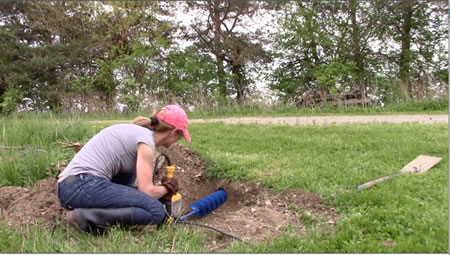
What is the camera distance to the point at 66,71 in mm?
19953

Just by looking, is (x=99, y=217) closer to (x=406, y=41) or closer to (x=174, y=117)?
(x=174, y=117)

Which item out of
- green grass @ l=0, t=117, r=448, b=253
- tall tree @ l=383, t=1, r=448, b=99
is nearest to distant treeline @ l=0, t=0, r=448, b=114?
tall tree @ l=383, t=1, r=448, b=99

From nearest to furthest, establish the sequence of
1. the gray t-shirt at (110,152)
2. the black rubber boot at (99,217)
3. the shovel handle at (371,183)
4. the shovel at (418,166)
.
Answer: the black rubber boot at (99,217) → the gray t-shirt at (110,152) → the shovel handle at (371,183) → the shovel at (418,166)

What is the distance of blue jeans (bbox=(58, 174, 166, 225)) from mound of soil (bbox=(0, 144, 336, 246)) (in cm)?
35

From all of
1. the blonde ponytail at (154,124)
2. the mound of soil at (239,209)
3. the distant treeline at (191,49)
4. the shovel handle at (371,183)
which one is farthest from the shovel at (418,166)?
the distant treeline at (191,49)

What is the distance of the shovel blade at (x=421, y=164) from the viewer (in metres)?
3.69

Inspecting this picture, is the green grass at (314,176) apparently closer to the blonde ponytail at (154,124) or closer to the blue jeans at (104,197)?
the blue jeans at (104,197)

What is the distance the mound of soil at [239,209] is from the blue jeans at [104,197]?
352 mm

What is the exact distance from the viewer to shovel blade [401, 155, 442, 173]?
3.69m

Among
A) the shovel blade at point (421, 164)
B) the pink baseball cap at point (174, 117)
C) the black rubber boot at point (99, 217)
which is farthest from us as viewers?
the shovel blade at point (421, 164)

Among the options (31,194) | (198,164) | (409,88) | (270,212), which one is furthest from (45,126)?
(409,88)

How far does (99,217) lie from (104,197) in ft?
0.53

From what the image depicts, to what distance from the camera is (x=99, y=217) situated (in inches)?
108

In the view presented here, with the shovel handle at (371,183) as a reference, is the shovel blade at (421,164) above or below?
above
